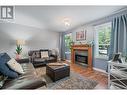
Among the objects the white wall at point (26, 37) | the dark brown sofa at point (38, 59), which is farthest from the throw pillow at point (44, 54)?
the white wall at point (26, 37)

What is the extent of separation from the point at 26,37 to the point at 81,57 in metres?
3.11

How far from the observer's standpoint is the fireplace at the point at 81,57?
14.6 feet

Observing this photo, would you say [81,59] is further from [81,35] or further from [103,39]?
[103,39]

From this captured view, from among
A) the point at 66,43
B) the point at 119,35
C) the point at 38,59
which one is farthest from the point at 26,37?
the point at 119,35

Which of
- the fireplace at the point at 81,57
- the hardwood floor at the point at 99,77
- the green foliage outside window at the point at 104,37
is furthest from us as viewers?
the fireplace at the point at 81,57

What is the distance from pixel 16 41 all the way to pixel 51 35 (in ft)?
7.58

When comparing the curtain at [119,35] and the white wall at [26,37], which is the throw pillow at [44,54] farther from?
the curtain at [119,35]

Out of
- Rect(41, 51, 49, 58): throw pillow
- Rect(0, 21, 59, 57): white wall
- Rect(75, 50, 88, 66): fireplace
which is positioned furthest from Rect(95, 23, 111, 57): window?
Rect(0, 21, 59, 57): white wall

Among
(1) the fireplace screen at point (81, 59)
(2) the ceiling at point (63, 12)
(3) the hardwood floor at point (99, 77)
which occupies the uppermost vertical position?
(2) the ceiling at point (63, 12)

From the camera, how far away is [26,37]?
5.12 meters

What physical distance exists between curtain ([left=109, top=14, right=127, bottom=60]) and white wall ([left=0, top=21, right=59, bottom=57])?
3.95 meters

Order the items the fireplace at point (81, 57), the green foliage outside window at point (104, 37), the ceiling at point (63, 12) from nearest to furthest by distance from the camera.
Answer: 1. the ceiling at point (63, 12)
2. the green foliage outside window at point (104, 37)
3. the fireplace at point (81, 57)

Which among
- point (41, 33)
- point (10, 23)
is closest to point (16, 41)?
point (10, 23)

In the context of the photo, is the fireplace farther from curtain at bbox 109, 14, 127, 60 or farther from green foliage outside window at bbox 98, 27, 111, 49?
curtain at bbox 109, 14, 127, 60
